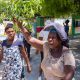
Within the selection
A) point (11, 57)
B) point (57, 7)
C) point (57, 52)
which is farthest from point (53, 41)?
point (57, 7)

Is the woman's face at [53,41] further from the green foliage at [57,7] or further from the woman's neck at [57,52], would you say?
the green foliage at [57,7]

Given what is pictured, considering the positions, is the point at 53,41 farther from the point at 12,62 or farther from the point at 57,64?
the point at 12,62

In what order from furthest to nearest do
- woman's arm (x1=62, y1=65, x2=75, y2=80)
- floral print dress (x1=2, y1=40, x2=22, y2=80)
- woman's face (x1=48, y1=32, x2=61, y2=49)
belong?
1. floral print dress (x1=2, y1=40, x2=22, y2=80)
2. woman's face (x1=48, y1=32, x2=61, y2=49)
3. woman's arm (x1=62, y1=65, x2=75, y2=80)

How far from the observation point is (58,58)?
126 inches

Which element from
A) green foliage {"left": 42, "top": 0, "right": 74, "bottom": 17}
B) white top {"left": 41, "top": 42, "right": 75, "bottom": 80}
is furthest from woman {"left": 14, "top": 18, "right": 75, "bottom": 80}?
green foliage {"left": 42, "top": 0, "right": 74, "bottom": 17}

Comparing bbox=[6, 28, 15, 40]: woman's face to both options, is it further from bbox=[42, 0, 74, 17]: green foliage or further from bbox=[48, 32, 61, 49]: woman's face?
bbox=[42, 0, 74, 17]: green foliage

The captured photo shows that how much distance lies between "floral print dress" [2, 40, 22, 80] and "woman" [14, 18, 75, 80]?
6.20 ft

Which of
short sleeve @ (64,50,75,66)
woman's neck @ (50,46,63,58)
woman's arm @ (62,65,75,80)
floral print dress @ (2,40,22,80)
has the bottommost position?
floral print dress @ (2,40,22,80)

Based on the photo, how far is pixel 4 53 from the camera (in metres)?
5.15

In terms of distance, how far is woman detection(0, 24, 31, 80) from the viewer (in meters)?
5.12

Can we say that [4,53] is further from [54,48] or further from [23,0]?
[54,48]

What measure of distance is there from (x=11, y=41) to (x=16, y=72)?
1.71ft

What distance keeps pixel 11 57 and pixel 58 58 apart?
2.02 meters

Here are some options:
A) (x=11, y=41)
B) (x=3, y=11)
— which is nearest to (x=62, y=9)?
(x=11, y=41)
